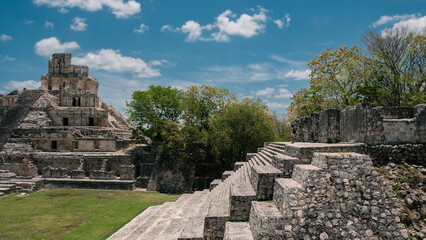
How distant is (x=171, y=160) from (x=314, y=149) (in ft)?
49.5

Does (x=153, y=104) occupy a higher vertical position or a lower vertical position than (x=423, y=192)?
higher

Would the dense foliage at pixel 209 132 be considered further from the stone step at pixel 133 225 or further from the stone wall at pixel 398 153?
the stone wall at pixel 398 153

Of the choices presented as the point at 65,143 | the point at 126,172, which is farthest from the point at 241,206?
the point at 65,143

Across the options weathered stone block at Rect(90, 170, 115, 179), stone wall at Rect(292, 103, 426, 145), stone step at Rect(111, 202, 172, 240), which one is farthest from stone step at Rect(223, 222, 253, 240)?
weathered stone block at Rect(90, 170, 115, 179)

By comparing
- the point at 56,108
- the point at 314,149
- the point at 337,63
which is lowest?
the point at 314,149

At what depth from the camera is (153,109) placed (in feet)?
82.5

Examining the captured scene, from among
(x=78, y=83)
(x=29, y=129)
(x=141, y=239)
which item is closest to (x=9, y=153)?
(x=29, y=129)

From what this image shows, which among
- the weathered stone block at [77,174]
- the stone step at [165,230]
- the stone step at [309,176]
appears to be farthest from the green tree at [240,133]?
the stone step at [309,176]

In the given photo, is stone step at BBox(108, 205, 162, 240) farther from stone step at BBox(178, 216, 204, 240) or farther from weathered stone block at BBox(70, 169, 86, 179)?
weathered stone block at BBox(70, 169, 86, 179)

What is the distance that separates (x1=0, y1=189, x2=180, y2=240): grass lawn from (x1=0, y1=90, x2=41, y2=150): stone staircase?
32.2 feet

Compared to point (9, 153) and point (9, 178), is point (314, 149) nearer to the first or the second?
point (9, 178)

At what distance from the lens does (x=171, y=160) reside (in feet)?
68.3

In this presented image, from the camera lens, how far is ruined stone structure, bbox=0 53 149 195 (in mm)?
20609

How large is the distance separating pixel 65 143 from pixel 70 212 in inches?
474
